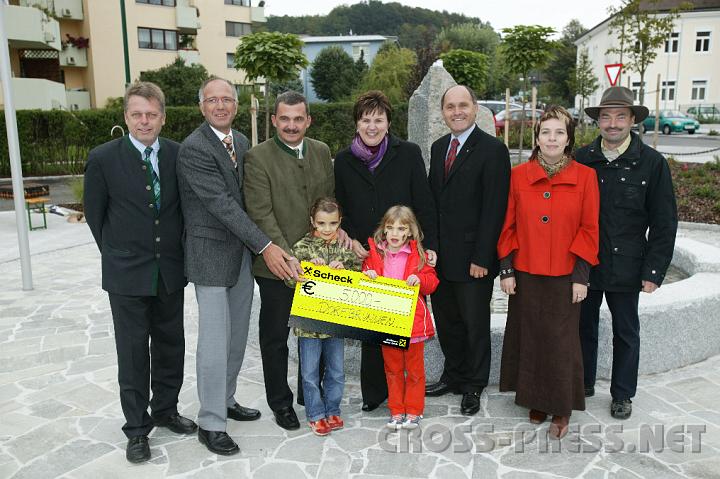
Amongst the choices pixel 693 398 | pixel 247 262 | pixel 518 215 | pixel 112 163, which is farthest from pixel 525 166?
pixel 112 163

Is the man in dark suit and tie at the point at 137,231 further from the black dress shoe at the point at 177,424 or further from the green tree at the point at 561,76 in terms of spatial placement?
the green tree at the point at 561,76

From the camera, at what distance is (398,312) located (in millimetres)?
3828

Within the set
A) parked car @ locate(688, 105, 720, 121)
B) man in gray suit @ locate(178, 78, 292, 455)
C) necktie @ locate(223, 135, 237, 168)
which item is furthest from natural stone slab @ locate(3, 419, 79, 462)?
parked car @ locate(688, 105, 720, 121)

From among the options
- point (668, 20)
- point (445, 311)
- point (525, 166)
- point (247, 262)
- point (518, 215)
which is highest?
point (668, 20)

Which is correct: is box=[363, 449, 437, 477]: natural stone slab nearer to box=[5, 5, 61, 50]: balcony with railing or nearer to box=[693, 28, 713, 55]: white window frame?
box=[5, 5, 61, 50]: balcony with railing

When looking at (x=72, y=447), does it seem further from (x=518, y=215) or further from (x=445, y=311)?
(x=518, y=215)

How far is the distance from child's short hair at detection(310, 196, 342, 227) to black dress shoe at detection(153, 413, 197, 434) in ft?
5.32

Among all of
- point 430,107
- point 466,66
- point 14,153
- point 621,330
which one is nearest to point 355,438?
point 621,330

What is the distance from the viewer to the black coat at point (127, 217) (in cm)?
363

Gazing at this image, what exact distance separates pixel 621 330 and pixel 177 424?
120 inches

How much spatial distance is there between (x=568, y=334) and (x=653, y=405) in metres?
1.03

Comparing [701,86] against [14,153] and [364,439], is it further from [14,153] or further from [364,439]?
[364,439]

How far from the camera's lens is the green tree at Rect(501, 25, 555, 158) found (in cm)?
1636

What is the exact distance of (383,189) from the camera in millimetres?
4082
